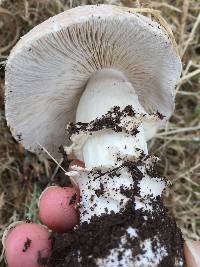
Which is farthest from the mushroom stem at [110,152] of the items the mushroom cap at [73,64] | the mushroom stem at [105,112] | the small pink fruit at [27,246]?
the small pink fruit at [27,246]

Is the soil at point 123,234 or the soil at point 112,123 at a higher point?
the soil at point 112,123

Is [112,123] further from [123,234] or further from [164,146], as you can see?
[164,146]

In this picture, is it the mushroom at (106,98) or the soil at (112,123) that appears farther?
the soil at (112,123)

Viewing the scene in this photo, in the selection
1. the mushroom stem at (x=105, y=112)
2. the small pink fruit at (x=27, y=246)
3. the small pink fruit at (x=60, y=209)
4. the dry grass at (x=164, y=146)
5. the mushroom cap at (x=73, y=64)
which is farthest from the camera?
the dry grass at (x=164, y=146)

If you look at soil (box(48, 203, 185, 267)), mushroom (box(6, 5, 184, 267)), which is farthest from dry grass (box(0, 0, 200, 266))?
soil (box(48, 203, 185, 267))

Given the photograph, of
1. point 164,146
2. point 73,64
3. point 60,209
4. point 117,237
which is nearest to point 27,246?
point 60,209

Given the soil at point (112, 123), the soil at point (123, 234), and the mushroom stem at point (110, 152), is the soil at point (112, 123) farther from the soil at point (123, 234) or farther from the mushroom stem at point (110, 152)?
the soil at point (123, 234)

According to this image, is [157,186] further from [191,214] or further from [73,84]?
[191,214]
